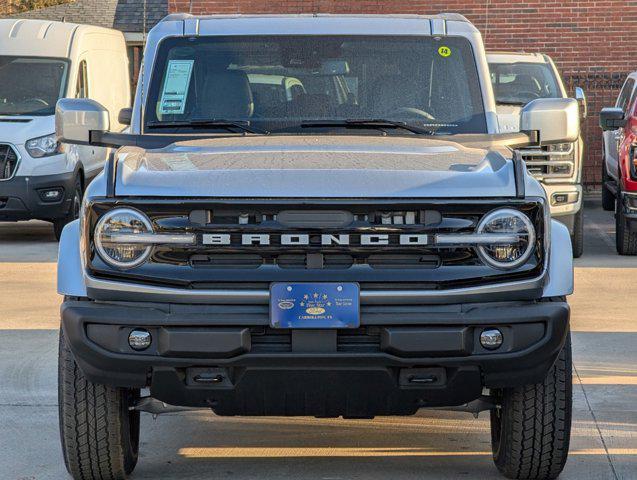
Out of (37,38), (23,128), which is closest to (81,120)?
(23,128)

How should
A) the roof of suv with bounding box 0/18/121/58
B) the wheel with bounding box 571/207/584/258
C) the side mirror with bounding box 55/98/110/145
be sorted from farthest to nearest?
1. the roof of suv with bounding box 0/18/121/58
2. the wheel with bounding box 571/207/584/258
3. the side mirror with bounding box 55/98/110/145

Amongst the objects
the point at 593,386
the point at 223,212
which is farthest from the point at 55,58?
the point at 223,212

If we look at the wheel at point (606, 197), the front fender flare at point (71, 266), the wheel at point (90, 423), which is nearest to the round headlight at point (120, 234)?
the front fender flare at point (71, 266)

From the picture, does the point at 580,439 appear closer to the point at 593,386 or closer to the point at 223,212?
the point at 593,386

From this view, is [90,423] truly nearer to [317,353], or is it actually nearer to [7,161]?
[317,353]

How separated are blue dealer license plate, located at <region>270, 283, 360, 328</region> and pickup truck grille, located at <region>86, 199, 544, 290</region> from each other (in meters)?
0.06

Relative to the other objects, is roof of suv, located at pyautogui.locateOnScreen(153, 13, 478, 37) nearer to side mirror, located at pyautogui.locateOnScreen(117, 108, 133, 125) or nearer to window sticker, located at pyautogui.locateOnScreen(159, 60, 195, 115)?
window sticker, located at pyautogui.locateOnScreen(159, 60, 195, 115)

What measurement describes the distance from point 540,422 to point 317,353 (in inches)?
39.8

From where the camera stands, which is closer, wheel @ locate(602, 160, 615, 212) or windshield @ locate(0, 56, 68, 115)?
windshield @ locate(0, 56, 68, 115)

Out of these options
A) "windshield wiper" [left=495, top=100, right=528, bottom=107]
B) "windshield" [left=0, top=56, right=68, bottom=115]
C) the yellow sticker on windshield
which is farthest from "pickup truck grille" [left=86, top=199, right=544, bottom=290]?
"windshield" [left=0, top=56, right=68, bottom=115]

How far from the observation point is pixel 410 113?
6383 millimetres

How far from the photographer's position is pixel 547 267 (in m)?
5.06

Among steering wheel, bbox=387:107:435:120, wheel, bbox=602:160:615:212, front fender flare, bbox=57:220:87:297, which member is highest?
steering wheel, bbox=387:107:435:120

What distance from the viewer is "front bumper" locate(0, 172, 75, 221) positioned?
1513cm
